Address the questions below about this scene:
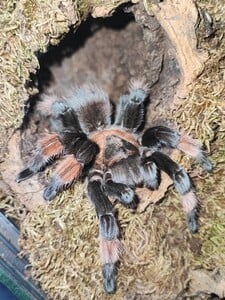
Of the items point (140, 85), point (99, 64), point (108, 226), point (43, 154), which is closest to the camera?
point (108, 226)

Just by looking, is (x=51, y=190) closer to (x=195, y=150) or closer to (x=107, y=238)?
(x=107, y=238)

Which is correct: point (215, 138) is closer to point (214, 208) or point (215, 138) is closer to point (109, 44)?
point (214, 208)

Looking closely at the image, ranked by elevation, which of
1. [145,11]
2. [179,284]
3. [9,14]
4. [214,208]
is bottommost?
[179,284]

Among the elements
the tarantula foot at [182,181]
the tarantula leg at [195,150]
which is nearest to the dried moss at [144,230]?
the tarantula leg at [195,150]

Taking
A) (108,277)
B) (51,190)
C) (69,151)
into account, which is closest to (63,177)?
(51,190)

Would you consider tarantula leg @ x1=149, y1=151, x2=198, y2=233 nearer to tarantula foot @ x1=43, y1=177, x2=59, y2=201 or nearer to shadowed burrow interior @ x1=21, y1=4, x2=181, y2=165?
A: shadowed burrow interior @ x1=21, y1=4, x2=181, y2=165

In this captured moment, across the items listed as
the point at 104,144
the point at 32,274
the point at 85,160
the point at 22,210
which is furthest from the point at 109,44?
the point at 32,274

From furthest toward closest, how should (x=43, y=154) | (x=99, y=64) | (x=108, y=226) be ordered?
(x=99, y=64) → (x=43, y=154) → (x=108, y=226)
